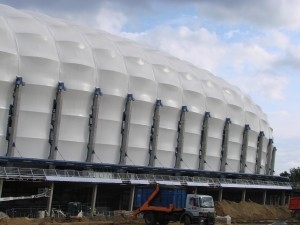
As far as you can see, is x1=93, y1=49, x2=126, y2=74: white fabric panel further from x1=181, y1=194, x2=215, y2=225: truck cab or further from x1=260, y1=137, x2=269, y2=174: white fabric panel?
x1=260, y1=137, x2=269, y2=174: white fabric panel

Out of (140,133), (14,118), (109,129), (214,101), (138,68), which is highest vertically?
(138,68)

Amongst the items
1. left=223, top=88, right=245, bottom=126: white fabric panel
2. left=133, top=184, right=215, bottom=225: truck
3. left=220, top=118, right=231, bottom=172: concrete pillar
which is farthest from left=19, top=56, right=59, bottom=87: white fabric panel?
left=223, top=88, right=245, bottom=126: white fabric panel

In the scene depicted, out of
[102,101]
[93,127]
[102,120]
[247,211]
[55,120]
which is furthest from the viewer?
[247,211]

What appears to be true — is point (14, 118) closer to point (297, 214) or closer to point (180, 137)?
point (180, 137)

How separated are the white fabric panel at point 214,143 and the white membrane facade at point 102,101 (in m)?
0.14

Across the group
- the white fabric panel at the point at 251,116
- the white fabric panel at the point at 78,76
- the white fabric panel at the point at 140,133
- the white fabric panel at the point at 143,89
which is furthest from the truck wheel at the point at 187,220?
the white fabric panel at the point at 251,116

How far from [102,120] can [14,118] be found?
11019mm

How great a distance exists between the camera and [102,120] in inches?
2404

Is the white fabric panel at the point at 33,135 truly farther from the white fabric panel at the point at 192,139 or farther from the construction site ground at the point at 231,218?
the white fabric panel at the point at 192,139

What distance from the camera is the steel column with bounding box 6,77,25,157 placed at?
54.0 meters

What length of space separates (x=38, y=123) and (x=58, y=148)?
364 centimetres

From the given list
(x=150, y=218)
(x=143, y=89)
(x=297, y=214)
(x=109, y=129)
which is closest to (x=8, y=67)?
(x=109, y=129)

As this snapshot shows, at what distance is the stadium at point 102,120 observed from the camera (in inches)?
2151

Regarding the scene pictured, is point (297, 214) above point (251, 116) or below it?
below
